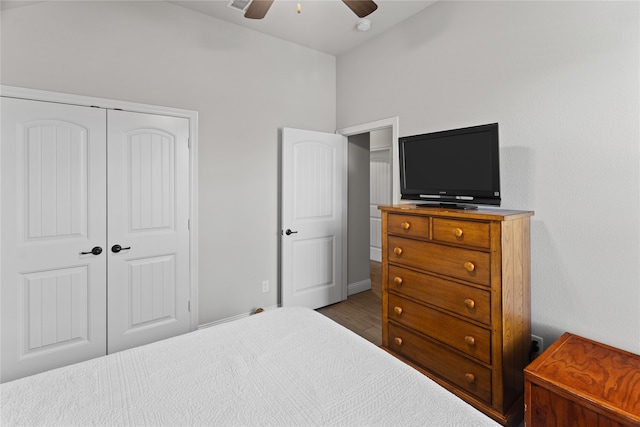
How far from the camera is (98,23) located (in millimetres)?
2416

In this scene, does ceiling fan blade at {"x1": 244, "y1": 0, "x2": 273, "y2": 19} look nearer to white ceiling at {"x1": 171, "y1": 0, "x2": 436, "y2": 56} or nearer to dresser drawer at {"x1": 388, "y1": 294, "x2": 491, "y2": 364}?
white ceiling at {"x1": 171, "y1": 0, "x2": 436, "y2": 56}

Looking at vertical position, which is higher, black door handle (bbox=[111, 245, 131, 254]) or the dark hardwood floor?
black door handle (bbox=[111, 245, 131, 254])

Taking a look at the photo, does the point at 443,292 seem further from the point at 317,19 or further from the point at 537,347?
the point at 317,19

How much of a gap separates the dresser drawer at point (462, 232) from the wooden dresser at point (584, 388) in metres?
0.68

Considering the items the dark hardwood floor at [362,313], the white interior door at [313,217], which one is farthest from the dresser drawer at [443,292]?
the white interior door at [313,217]

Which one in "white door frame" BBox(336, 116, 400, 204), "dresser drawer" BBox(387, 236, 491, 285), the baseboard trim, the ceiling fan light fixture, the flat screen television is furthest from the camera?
the baseboard trim

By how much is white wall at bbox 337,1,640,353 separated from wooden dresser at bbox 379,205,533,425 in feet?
0.69

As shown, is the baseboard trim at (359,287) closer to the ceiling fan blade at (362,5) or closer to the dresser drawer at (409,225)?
the dresser drawer at (409,225)

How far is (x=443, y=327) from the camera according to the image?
209 centimetres

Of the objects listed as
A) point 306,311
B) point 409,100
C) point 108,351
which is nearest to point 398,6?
point 409,100

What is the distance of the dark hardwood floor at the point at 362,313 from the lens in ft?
10.1

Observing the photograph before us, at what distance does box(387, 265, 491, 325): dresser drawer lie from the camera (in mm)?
1884

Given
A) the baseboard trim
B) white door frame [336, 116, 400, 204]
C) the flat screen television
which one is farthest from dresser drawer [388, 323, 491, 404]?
the baseboard trim

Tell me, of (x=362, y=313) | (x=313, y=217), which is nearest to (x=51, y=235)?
(x=313, y=217)
